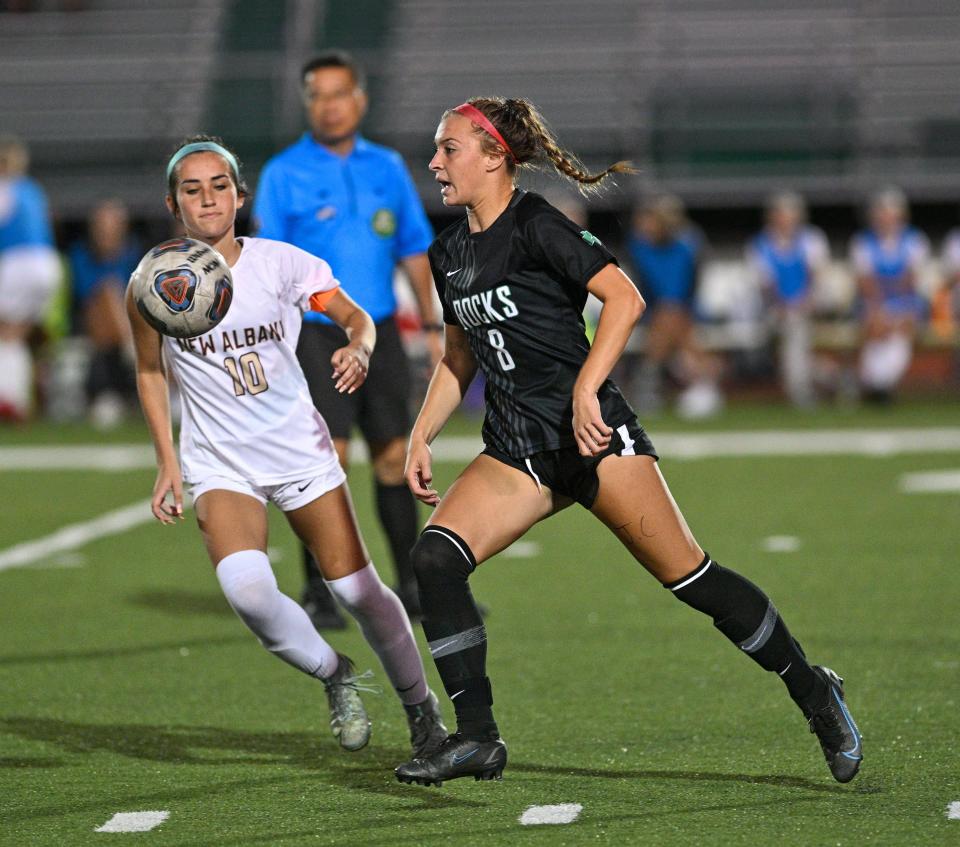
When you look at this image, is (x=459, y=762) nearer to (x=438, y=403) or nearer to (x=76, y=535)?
(x=438, y=403)

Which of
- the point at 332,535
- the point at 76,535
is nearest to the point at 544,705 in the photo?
the point at 332,535

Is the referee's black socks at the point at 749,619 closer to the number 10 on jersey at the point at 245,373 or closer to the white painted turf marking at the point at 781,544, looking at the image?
the number 10 on jersey at the point at 245,373

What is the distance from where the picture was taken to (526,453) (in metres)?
4.69

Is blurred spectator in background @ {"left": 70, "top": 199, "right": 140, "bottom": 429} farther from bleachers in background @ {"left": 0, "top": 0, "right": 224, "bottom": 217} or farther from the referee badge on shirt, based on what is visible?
the referee badge on shirt

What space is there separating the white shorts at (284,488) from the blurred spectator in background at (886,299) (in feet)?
40.7

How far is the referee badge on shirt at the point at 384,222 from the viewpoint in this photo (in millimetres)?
7238

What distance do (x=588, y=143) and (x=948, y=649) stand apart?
16.4m

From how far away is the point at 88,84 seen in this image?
2372 centimetres

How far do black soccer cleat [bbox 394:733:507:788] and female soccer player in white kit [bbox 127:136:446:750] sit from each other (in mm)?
Answer: 399

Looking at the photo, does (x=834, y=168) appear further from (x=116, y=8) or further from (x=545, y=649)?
(x=545, y=649)

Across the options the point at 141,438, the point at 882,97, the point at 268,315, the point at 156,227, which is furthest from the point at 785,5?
the point at 268,315

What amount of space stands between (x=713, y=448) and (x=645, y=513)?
948 centimetres

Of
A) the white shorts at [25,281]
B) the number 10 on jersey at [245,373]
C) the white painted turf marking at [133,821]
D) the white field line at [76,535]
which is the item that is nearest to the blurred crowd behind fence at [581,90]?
the white shorts at [25,281]

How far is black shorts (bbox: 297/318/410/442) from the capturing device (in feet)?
23.0
